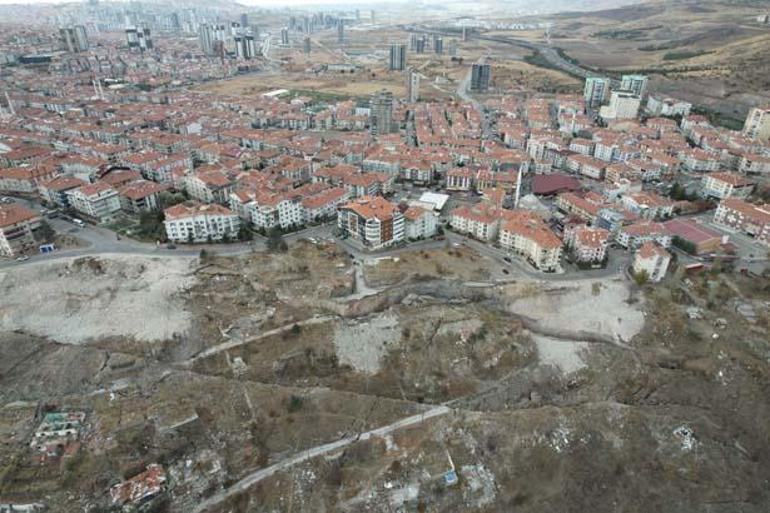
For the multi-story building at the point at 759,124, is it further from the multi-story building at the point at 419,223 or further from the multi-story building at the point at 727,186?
the multi-story building at the point at 419,223

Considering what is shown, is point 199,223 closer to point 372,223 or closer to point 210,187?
point 210,187

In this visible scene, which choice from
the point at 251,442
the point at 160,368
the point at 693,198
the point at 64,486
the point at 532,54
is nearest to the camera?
the point at 64,486

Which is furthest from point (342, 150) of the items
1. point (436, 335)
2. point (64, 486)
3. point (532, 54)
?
point (532, 54)

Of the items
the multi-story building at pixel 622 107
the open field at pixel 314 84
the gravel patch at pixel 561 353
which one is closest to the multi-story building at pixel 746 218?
the gravel patch at pixel 561 353

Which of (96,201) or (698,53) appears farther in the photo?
(698,53)

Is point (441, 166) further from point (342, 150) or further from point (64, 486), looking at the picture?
point (64, 486)

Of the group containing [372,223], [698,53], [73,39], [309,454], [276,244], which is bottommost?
[309,454]

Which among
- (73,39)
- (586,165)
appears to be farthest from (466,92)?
(73,39)
